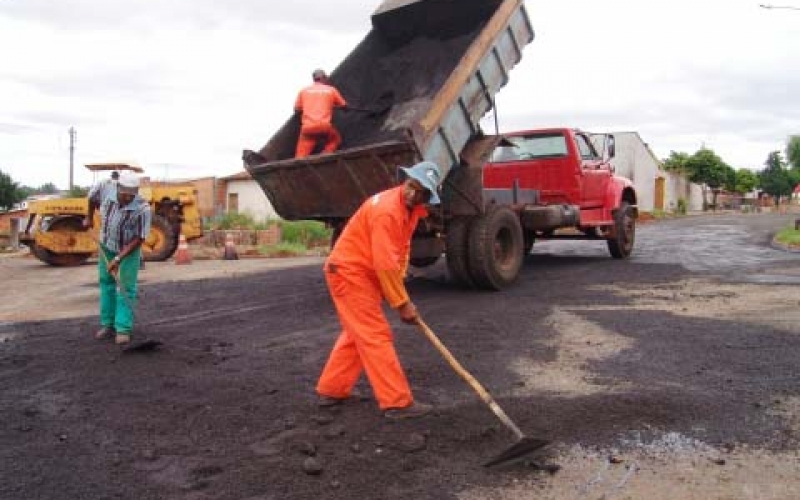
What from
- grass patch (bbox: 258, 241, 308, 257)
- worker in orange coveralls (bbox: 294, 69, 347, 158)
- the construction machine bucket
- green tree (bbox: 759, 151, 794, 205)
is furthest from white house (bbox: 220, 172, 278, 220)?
green tree (bbox: 759, 151, 794, 205)

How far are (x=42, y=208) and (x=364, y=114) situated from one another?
8.51m

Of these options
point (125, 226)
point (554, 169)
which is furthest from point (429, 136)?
point (554, 169)

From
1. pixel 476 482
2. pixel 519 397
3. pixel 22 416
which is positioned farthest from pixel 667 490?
pixel 22 416

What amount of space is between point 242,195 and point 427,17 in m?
29.5

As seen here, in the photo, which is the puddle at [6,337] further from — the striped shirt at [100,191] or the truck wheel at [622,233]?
the truck wheel at [622,233]

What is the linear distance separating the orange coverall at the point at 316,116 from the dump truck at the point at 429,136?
0.75 feet

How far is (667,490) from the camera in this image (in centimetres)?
306

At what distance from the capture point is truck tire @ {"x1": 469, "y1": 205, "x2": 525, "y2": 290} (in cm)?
816

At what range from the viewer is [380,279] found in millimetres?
3881

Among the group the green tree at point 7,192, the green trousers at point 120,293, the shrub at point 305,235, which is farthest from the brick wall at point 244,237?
the green tree at point 7,192

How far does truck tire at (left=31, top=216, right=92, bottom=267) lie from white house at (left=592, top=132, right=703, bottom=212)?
27323mm

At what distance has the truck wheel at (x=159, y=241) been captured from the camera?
1465 centimetres

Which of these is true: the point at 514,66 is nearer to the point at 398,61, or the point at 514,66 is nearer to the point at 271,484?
the point at 398,61

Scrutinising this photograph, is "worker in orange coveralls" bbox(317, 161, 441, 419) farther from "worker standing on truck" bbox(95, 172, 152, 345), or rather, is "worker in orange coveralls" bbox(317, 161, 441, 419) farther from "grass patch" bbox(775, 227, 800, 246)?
"grass patch" bbox(775, 227, 800, 246)
